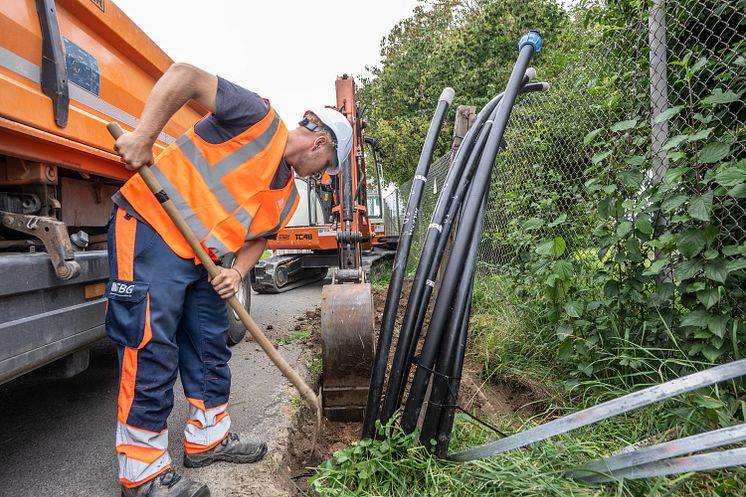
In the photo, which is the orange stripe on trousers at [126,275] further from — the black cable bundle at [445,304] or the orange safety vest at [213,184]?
the black cable bundle at [445,304]

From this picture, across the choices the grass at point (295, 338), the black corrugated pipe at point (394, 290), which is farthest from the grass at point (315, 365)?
the black corrugated pipe at point (394, 290)

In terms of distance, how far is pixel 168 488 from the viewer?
1.75m

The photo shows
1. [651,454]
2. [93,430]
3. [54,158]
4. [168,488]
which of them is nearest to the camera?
[651,454]

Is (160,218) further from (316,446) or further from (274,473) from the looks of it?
(316,446)

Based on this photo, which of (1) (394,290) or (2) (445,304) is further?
(1) (394,290)

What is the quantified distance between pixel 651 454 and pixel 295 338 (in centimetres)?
334

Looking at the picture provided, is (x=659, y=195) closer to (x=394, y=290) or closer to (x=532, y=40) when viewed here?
(x=532, y=40)

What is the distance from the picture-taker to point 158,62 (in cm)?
280

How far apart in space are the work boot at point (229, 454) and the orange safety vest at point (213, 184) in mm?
971

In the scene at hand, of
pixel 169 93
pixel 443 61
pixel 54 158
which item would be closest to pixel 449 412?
pixel 169 93

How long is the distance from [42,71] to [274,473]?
6.83 feet

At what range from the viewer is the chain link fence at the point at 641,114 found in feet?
6.36

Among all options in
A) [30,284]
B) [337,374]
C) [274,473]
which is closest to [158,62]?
[30,284]

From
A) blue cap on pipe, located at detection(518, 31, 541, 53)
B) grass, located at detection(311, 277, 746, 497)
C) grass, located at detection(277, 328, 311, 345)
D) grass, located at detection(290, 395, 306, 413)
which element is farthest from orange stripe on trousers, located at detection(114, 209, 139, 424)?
grass, located at detection(277, 328, 311, 345)
